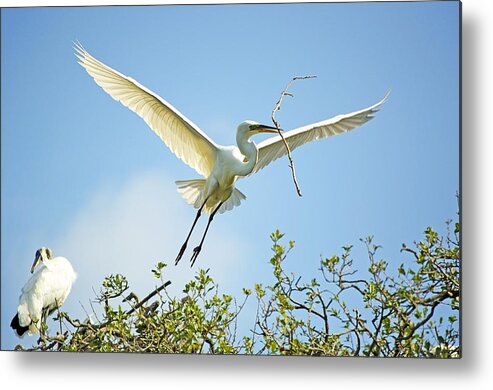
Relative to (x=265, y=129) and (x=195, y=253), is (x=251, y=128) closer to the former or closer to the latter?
(x=265, y=129)

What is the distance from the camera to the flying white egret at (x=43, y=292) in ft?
10.1

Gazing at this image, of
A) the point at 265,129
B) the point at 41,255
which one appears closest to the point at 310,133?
the point at 265,129

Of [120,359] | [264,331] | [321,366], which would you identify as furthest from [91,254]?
[321,366]

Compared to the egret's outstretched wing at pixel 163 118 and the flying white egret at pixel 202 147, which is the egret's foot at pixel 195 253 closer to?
the flying white egret at pixel 202 147

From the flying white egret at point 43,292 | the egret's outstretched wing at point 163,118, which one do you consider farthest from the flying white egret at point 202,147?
the flying white egret at point 43,292

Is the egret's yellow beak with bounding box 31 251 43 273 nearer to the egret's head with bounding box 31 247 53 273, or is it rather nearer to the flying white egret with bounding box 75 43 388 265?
the egret's head with bounding box 31 247 53 273

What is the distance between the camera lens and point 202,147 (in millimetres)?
3070

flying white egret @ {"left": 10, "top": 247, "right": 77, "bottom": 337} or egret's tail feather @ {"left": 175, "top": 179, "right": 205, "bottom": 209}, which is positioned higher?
egret's tail feather @ {"left": 175, "top": 179, "right": 205, "bottom": 209}

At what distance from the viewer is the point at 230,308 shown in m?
3.00

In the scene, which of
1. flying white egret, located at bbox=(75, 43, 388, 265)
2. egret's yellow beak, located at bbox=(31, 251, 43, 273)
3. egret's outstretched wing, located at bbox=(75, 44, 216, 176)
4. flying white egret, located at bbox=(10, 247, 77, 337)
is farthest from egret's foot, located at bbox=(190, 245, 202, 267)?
egret's yellow beak, located at bbox=(31, 251, 43, 273)

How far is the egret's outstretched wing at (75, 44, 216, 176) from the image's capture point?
10.0 ft

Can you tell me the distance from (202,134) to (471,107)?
0.85m

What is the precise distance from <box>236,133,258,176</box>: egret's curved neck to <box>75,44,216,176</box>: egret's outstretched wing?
0.09 meters

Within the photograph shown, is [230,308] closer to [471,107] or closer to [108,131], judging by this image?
[108,131]
